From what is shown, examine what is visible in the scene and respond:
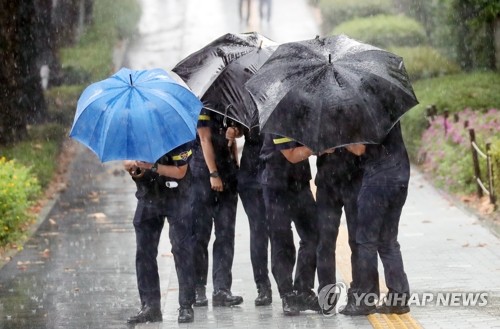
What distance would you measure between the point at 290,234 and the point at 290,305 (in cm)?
59

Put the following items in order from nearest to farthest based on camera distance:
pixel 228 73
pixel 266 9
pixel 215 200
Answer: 1. pixel 228 73
2. pixel 215 200
3. pixel 266 9

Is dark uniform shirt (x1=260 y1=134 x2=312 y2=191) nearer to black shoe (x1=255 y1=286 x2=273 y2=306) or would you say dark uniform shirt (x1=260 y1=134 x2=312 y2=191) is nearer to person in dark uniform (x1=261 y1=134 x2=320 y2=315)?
person in dark uniform (x1=261 y1=134 x2=320 y2=315)

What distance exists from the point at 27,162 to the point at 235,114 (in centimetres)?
998

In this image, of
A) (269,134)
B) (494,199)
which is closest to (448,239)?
(494,199)

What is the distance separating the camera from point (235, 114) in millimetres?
11062

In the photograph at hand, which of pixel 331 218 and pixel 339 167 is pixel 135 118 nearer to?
pixel 339 167

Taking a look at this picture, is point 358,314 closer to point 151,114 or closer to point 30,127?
point 151,114

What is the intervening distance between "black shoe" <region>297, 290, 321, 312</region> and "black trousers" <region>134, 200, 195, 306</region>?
874 millimetres

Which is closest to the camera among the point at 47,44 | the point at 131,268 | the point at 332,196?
the point at 332,196

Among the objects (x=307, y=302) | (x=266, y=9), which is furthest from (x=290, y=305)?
(x=266, y=9)

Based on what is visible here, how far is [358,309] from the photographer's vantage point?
1052 centimetres

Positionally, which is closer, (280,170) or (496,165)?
(280,170)

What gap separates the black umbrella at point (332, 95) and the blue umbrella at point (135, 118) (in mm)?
587

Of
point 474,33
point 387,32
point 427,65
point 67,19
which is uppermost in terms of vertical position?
point 67,19
